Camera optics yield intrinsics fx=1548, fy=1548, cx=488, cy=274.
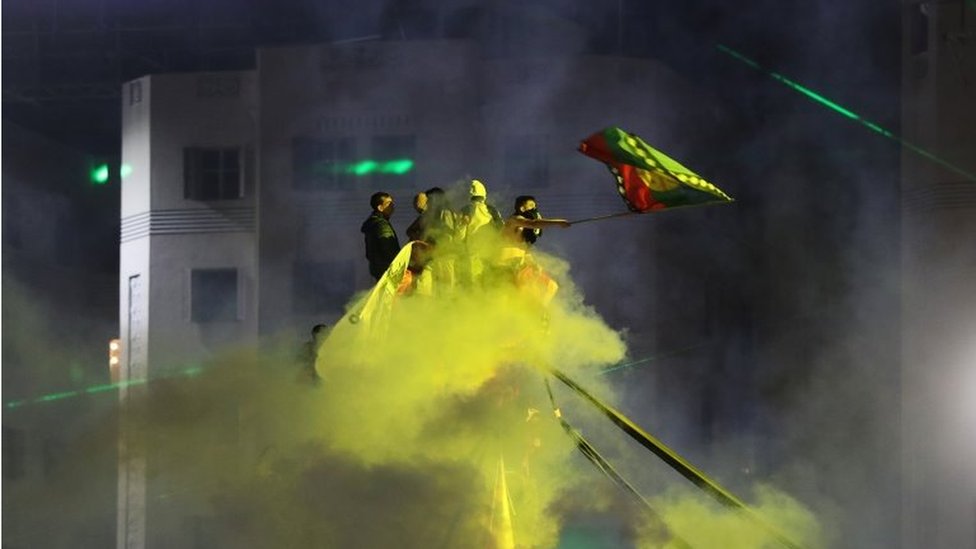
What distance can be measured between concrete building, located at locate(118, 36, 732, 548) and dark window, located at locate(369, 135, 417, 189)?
2 cm

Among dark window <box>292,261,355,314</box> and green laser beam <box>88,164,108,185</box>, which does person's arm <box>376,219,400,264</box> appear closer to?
dark window <box>292,261,355,314</box>

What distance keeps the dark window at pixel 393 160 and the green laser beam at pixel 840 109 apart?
2.92m

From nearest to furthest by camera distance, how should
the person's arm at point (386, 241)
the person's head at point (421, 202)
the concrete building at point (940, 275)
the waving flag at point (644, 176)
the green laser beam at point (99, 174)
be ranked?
the waving flag at point (644, 176)
the person's head at point (421, 202)
the person's arm at point (386, 241)
the concrete building at point (940, 275)
the green laser beam at point (99, 174)

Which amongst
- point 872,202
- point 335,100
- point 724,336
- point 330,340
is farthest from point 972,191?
point 330,340

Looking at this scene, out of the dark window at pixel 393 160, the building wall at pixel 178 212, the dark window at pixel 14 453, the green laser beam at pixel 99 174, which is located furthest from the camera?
the green laser beam at pixel 99 174

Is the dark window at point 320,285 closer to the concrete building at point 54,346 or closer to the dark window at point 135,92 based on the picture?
the concrete building at point 54,346

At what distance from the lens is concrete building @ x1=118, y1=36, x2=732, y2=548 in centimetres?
1304

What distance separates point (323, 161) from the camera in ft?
45.7

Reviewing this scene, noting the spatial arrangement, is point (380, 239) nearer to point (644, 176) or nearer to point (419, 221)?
point (419, 221)

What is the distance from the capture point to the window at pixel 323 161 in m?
13.9

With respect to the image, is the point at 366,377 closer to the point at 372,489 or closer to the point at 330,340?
the point at 330,340

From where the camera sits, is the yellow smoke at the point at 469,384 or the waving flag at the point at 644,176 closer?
the waving flag at the point at 644,176

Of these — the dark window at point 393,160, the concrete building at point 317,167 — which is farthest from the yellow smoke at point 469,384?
the dark window at point 393,160

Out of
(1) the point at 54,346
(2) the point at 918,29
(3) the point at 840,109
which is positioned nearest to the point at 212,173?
(1) the point at 54,346
